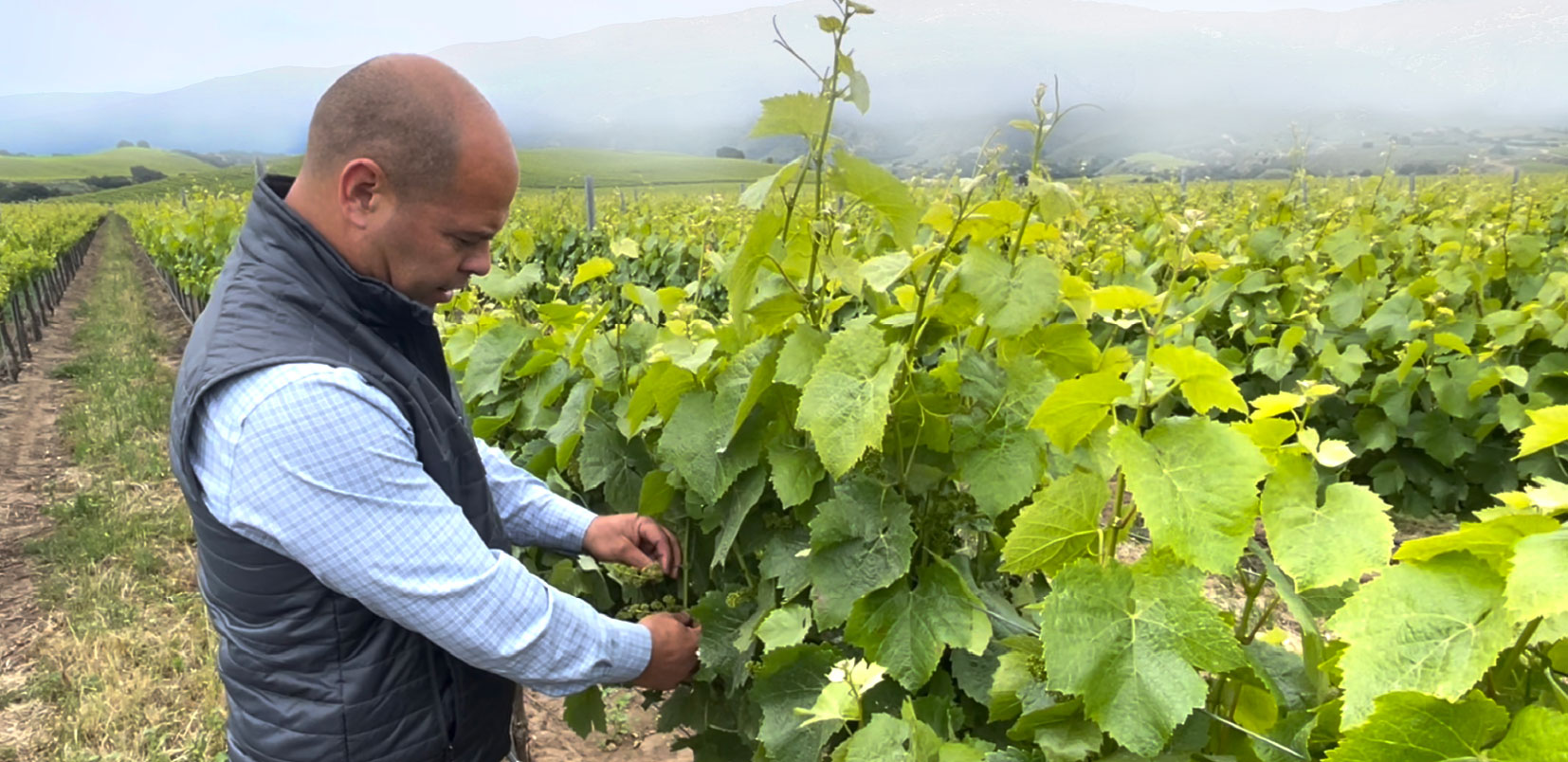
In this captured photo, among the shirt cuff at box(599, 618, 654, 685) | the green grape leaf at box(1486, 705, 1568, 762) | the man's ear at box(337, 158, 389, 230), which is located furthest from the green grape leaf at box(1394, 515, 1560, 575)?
the man's ear at box(337, 158, 389, 230)

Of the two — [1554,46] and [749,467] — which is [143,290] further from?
[1554,46]

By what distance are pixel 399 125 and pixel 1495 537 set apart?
1.61 m

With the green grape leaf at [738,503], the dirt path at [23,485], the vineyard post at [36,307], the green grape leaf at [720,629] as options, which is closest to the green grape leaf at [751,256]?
the green grape leaf at [738,503]

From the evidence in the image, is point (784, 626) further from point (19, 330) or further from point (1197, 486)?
point (19, 330)

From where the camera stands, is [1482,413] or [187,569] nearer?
[1482,413]

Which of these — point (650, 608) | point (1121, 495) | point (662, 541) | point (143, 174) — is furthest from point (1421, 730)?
point (143, 174)

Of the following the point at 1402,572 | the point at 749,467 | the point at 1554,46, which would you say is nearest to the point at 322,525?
the point at 749,467

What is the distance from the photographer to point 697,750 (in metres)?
2.28

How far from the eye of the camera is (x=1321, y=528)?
3.30ft

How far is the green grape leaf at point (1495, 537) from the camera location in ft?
2.70

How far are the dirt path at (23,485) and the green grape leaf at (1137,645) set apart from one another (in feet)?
15.7

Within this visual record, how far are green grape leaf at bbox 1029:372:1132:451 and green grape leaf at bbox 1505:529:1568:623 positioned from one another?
39 centimetres

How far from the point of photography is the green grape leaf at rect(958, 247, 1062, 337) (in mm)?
1331

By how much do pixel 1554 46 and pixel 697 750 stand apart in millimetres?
239823
